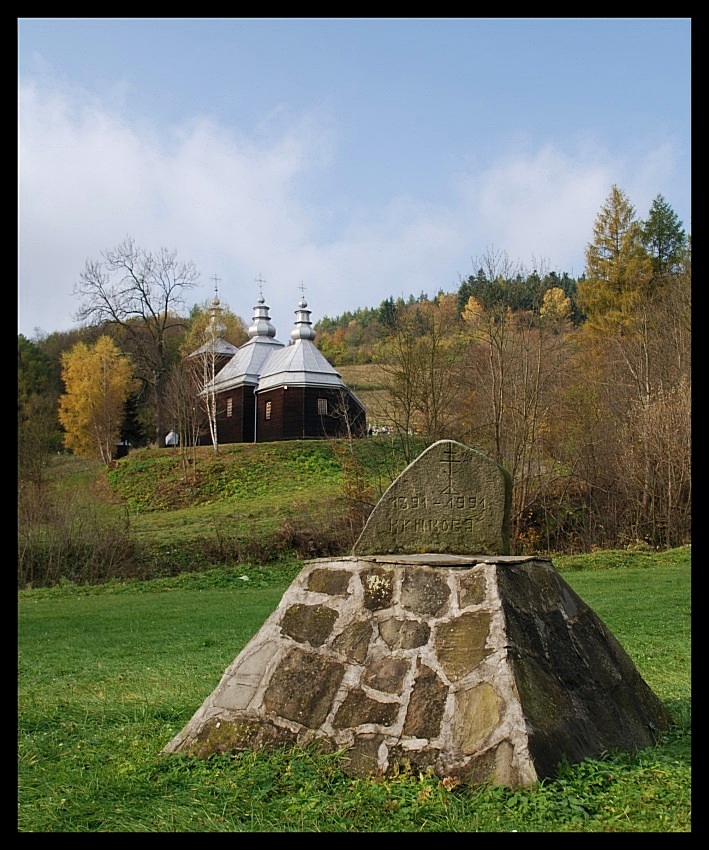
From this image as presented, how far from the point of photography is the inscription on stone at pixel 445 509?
5.54 meters

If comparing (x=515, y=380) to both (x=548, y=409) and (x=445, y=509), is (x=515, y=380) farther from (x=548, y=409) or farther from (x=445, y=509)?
(x=445, y=509)

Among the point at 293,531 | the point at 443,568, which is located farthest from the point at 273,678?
the point at 293,531

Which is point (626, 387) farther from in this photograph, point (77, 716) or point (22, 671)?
point (77, 716)

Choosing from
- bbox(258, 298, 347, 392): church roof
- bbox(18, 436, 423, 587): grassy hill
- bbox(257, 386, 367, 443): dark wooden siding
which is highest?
bbox(258, 298, 347, 392): church roof

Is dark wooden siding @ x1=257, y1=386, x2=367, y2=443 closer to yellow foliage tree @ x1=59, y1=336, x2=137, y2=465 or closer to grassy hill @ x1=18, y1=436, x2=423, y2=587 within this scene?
grassy hill @ x1=18, y1=436, x2=423, y2=587

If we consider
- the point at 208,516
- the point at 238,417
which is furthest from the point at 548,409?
the point at 238,417

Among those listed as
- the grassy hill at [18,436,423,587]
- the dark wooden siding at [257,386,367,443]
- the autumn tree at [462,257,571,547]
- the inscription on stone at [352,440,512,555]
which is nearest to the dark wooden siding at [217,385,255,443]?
the dark wooden siding at [257,386,367,443]

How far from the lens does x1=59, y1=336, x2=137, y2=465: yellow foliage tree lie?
4862 cm

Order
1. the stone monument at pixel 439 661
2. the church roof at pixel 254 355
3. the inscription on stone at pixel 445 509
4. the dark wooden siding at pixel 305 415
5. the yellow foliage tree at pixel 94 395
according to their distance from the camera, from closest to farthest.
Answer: the stone monument at pixel 439 661
the inscription on stone at pixel 445 509
the dark wooden siding at pixel 305 415
the church roof at pixel 254 355
the yellow foliage tree at pixel 94 395

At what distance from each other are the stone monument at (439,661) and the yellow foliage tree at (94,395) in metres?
44.7

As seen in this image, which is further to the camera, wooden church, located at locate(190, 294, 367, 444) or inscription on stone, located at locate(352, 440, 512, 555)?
wooden church, located at locate(190, 294, 367, 444)

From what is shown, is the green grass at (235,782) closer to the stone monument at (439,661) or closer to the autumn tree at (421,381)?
the stone monument at (439,661)

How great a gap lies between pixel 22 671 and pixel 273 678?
602cm

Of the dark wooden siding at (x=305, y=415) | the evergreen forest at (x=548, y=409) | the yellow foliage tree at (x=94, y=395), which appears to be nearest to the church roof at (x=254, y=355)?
the dark wooden siding at (x=305, y=415)
